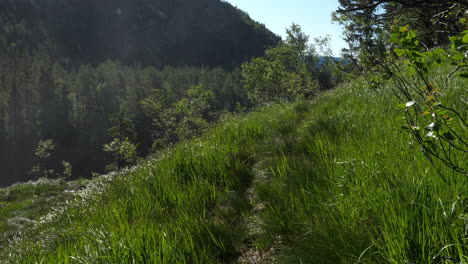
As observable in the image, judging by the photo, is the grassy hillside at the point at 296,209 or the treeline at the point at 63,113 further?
the treeline at the point at 63,113

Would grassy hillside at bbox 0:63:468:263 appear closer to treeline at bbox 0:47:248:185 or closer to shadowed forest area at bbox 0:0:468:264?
shadowed forest area at bbox 0:0:468:264

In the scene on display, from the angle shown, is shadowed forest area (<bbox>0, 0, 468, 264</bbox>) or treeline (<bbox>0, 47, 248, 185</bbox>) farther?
treeline (<bbox>0, 47, 248, 185</bbox>)

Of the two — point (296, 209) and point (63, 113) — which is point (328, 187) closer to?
point (296, 209)

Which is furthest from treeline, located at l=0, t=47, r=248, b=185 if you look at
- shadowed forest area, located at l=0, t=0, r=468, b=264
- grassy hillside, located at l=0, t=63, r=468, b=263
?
grassy hillside, located at l=0, t=63, r=468, b=263

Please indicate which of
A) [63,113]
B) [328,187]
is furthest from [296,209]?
[63,113]

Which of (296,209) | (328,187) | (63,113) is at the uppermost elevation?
(63,113)

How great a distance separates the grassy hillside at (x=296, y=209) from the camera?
1.61 m

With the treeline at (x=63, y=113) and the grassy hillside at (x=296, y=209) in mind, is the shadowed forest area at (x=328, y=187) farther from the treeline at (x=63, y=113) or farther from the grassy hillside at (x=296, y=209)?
the treeline at (x=63, y=113)

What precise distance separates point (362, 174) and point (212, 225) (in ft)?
4.20

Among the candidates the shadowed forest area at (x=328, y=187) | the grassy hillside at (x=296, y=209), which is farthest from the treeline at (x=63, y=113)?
the grassy hillside at (x=296, y=209)

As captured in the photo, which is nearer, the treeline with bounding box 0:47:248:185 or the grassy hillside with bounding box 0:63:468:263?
the grassy hillside with bounding box 0:63:468:263

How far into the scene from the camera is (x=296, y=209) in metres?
2.44

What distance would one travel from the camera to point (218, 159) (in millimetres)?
4258

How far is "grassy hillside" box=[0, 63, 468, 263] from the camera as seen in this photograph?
161 cm
